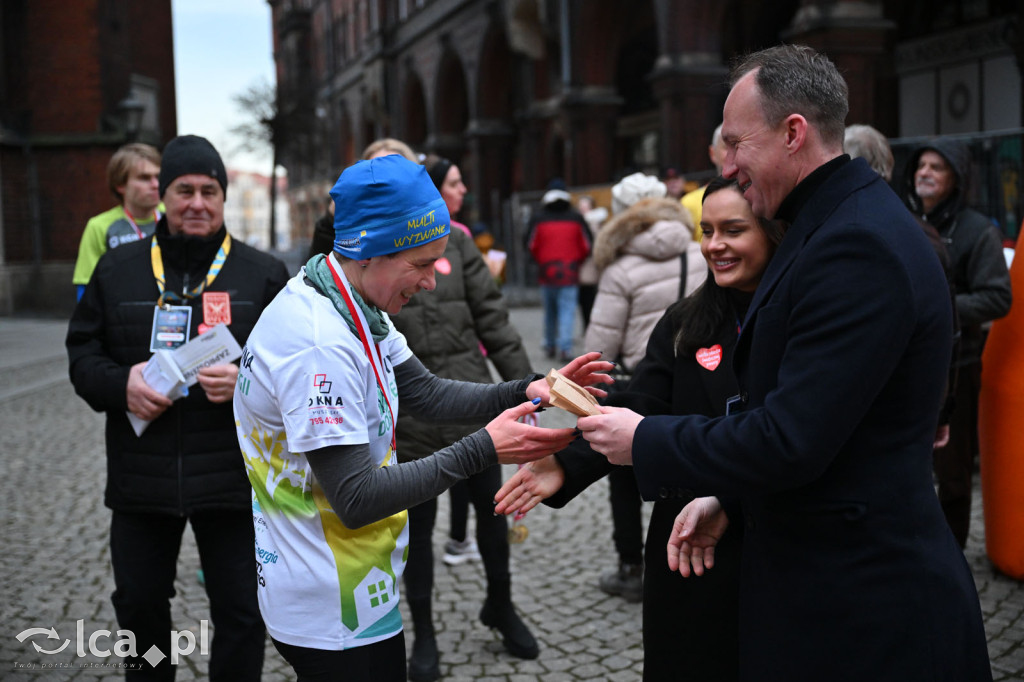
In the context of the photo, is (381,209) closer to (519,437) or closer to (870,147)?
(519,437)

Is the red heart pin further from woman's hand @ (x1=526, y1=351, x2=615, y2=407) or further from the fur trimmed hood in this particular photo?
the fur trimmed hood

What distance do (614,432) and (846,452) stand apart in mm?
473

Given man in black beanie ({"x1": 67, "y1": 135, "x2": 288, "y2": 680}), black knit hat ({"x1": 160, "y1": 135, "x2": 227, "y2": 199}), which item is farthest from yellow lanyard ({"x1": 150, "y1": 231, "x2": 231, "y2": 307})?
black knit hat ({"x1": 160, "y1": 135, "x2": 227, "y2": 199})

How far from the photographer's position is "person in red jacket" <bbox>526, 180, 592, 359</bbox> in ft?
38.4

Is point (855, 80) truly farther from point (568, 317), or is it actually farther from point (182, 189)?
point (182, 189)

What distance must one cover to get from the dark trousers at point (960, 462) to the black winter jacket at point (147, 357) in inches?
132

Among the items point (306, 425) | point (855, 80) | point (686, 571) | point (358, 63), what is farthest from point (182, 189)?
point (358, 63)

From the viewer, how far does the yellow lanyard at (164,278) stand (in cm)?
329

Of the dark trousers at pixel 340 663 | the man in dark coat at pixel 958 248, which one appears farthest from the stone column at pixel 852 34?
the dark trousers at pixel 340 663

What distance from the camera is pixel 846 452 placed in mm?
1834

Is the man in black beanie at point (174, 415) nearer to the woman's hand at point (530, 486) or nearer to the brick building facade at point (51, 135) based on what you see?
the woman's hand at point (530, 486)

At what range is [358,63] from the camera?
1795 inches

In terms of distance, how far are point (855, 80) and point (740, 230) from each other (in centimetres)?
1289

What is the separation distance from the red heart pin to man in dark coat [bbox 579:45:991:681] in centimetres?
73
